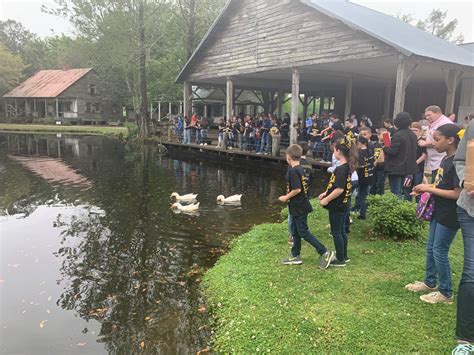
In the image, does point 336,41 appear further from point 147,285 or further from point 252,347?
point 252,347

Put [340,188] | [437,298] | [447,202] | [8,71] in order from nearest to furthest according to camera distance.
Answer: [447,202], [437,298], [340,188], [8,71]

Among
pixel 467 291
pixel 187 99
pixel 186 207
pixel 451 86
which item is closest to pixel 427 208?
pixel 467 291

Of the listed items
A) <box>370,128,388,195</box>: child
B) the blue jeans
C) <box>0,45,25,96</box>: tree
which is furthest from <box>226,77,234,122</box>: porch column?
<box>0,45,25,96</box>: tree

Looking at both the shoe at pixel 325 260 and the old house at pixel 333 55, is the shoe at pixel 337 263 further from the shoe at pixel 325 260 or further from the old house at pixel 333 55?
the old house at pixel 333 55

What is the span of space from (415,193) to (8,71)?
53355mm

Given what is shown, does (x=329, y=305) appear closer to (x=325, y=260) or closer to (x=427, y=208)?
(x=325, y=260)

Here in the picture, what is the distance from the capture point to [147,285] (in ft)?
19.0

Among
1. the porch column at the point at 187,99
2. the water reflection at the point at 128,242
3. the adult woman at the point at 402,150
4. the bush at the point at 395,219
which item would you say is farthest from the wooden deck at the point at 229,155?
the bush at the point at 395,219

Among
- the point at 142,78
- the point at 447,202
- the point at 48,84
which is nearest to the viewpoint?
the point at 447,202

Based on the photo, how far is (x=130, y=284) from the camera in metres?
5.84

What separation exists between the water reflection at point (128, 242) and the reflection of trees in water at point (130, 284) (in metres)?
0.01

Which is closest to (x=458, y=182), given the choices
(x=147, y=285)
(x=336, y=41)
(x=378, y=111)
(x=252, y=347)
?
(x=252, y=347)

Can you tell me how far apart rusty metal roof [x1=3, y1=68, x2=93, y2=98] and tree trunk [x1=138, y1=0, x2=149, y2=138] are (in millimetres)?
19862

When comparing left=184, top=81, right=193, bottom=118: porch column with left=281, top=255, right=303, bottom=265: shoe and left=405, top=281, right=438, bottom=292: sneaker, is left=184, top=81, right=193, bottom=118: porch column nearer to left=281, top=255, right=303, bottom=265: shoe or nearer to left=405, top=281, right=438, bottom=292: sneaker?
left=281, top=255, right=303, bottom=265: shoe
